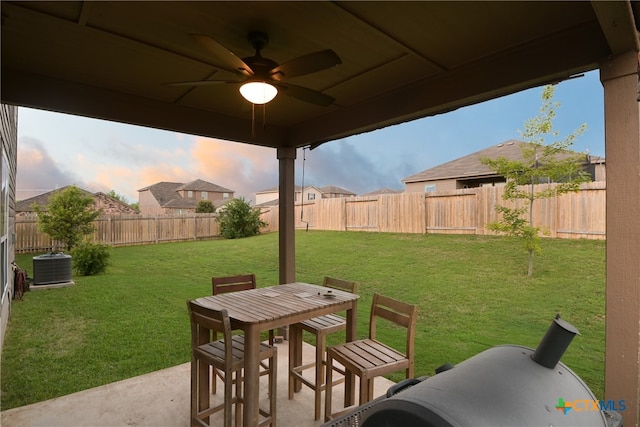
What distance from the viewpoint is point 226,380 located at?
6.89 ft

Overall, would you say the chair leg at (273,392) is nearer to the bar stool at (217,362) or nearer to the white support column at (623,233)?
the bar stool at (217,362)

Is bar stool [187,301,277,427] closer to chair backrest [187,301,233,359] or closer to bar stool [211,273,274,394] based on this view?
chair backrest [187,301,233,359]

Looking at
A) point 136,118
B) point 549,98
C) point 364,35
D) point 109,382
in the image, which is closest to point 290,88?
point 364,35

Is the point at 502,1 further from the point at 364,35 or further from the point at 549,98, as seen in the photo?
the point at 549,98

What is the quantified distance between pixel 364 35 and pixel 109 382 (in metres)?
3.62

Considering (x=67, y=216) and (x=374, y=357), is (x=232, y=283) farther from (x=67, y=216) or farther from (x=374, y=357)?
(x=67, y=216)

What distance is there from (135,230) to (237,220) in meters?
3.46

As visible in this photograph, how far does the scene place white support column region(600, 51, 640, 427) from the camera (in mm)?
1597

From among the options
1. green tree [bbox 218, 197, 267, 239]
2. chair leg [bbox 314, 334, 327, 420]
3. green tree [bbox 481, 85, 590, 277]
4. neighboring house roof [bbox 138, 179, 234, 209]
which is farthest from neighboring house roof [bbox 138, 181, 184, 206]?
chair leg [bbox 314, 334, 327, 420]

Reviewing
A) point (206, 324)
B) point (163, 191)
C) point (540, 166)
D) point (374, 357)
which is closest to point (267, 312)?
point (206, 324)

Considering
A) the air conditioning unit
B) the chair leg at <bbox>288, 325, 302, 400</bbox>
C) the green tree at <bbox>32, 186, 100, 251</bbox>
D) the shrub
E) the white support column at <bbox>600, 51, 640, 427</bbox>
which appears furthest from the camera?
the green tree at <bbox>32, 186, 100, 251</bbox>

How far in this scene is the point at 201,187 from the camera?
2995 cm

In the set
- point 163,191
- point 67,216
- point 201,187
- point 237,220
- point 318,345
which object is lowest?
point 318,345

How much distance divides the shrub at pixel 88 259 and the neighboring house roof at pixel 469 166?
32.0ft
